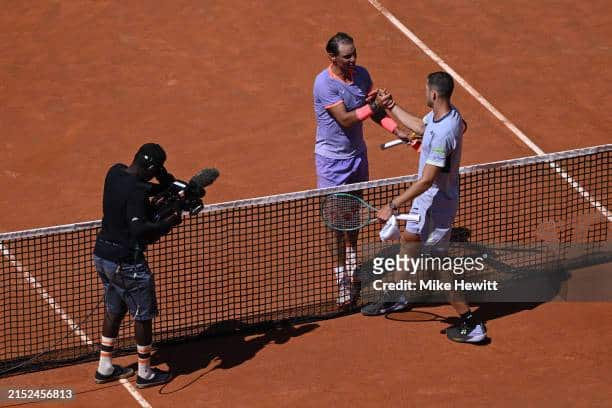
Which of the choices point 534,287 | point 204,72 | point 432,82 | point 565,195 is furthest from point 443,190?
point 204,72

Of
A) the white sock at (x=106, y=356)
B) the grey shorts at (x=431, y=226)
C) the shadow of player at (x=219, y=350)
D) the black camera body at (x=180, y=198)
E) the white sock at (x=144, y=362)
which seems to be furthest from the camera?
the shadow of player at (x=219, y=350)

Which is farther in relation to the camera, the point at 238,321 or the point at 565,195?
the point at 565,195

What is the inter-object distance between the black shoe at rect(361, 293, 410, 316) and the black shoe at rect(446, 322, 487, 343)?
78cm

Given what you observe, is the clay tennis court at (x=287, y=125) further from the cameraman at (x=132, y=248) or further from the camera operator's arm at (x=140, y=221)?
the camera operator's arm at (x=140, y=221)

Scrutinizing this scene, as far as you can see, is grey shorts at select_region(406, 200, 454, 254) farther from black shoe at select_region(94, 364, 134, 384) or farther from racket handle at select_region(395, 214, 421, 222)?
black shoe at select_region(94, 364, 134, 384)

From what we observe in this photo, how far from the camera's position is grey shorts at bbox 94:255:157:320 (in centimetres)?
970

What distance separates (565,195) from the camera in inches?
500

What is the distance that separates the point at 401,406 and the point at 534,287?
95.6 inches

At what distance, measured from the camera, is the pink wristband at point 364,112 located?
34.9ft

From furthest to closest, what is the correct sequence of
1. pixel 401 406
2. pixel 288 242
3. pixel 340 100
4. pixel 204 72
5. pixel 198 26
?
pixel 198 26 < pixel 204 72 < pixel 288 242 < pixel 340 100 < pixel 401 406

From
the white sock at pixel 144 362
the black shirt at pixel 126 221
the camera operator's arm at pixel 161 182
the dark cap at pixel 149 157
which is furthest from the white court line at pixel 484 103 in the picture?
the white sock at pixel 144 362

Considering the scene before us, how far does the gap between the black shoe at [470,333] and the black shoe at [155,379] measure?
2.65 metres

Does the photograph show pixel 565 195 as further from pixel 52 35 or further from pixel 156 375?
pixel 52 35

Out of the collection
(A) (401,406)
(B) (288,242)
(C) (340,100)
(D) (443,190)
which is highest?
(C) (340,100)
